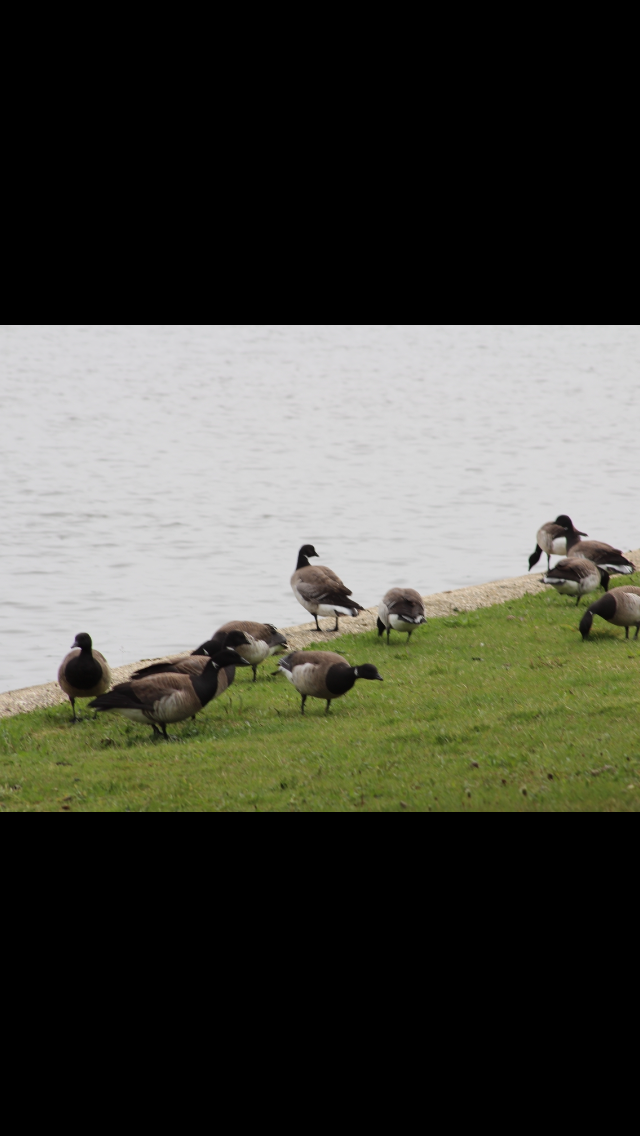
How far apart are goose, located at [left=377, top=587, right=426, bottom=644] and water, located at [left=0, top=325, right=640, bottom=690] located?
384 centimetres

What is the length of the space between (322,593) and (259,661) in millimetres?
2231

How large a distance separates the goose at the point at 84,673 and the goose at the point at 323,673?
2118 mm

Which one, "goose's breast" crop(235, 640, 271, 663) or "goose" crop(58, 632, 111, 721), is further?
"goose's breast" crop(235, 640, 271, 663)

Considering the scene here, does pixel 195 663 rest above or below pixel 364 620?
above

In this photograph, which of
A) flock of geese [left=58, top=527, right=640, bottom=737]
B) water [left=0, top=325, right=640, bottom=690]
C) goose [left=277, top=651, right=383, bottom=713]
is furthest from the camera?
water [left=0, top=325, right=640, bottom=690]

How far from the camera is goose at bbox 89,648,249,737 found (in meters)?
11.3

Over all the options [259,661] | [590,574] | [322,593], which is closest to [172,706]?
[259,661]

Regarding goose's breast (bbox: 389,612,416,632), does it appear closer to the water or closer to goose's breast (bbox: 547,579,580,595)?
goose's breast (bbox: 547,579,580,595)

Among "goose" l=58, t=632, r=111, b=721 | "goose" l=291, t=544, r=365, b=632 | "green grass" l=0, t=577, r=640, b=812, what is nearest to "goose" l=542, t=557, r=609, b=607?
"green grass" l=0, t=577, r=640, b=812

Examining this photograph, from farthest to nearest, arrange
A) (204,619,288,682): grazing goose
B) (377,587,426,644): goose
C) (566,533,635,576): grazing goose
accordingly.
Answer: (566,533,635,576): grazing goose < (377,587,426,644): goose < (204,619,288,682): grazing goose

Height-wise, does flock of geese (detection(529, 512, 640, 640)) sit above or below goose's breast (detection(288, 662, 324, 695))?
above

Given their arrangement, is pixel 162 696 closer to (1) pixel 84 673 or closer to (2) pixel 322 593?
(1) pixel 84 673

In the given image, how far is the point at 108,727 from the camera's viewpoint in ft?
41.1

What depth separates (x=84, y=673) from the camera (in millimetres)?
12398
